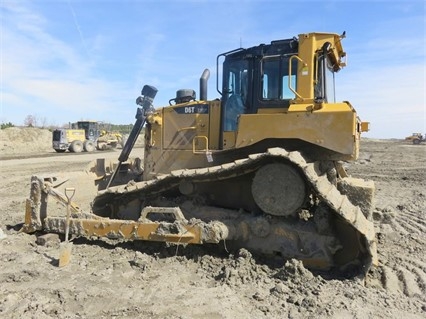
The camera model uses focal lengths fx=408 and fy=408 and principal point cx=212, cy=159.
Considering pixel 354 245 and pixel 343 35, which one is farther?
pixel 343 35

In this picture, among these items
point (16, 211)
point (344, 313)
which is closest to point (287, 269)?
point (344, 313)

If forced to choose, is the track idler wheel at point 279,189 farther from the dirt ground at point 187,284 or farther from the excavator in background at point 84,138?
the excavator in background at point 84,138

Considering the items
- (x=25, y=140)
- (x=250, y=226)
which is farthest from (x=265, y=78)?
(x=25, y=140)

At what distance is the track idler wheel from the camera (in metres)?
4.88

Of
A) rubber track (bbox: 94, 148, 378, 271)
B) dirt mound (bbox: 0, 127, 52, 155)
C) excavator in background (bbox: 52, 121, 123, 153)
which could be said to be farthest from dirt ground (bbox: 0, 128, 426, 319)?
dirt mound (bbox: 0, 127, 52, 155)

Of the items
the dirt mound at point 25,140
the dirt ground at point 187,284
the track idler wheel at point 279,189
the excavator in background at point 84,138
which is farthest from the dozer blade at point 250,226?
the dirt mound at point 25,140

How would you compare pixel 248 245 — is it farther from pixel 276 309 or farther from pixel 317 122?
pixel 317 122

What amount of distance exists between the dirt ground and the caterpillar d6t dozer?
32 centimetres

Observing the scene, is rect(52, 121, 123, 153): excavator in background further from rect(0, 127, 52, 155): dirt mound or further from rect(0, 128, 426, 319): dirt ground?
rect(0, 128, 426, 319): dirt ground

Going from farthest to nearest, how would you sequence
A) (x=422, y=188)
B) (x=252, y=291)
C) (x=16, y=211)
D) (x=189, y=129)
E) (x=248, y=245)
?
(x=422, y=188) < (x=16, y=211) < (x=189, y=129) < (x=248, y=245) < (x=252, y=291)

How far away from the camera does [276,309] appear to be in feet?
13.1

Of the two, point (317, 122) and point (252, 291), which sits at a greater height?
point (317, 122)

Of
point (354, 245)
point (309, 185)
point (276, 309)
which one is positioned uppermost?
point (309, 185)

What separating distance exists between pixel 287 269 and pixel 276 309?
747 millimetres
